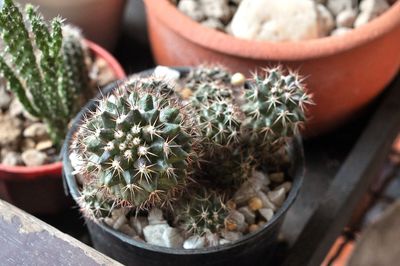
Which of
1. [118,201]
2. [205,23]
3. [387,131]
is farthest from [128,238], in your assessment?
[387,131]

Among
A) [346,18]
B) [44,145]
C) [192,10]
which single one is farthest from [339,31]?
[44,145]

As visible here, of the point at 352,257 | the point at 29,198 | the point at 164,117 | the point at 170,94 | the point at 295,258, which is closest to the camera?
the point at 164,117

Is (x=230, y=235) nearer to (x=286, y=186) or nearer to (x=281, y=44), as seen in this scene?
(x=286, y=186)

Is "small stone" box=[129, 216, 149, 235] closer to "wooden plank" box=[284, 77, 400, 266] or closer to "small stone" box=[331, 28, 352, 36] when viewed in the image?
"wooden plank" box=[284, 77, 400, 266]

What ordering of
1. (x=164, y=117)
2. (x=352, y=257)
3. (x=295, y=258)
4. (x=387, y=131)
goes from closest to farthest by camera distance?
(x=164, y=117) → (x=295, y=258) → (x=387, y=131) → (x=352, y=257)

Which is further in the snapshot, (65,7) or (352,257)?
(352,257)

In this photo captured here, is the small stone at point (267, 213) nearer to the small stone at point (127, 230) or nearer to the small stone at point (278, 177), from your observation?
the small stone at point (278, 177)

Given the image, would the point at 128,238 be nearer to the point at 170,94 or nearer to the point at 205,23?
the point at 170,94

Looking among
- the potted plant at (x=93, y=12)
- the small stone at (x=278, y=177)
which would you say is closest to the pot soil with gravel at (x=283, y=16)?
the potted plant at (x=93, y=12)
